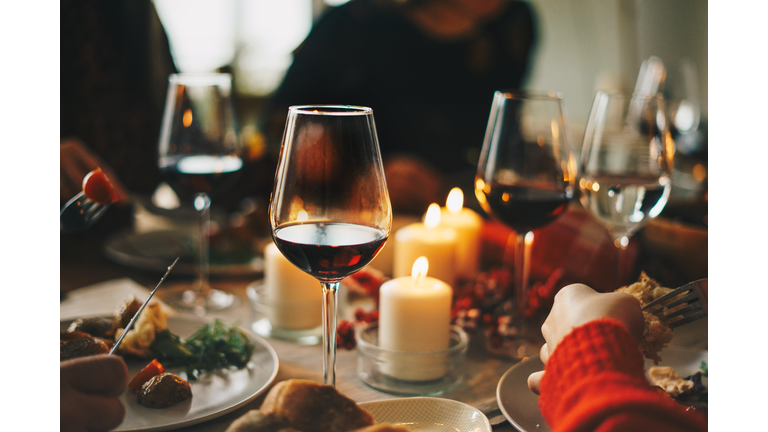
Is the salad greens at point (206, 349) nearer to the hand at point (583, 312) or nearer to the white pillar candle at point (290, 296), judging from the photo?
the white pillar candle at point (290, 296)

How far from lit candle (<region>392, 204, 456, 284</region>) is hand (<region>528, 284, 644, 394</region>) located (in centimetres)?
41

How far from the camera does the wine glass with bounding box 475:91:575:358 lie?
815mm

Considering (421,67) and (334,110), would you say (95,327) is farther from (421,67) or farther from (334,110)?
(421,67)

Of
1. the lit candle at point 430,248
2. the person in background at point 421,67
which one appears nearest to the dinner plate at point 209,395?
the lit candle at point 430,248

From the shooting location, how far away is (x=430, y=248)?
37.8 inches

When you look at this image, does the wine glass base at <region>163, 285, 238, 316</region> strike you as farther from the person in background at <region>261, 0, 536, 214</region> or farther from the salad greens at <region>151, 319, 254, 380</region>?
the person in background at <region>261, 0, 536, 214</region>

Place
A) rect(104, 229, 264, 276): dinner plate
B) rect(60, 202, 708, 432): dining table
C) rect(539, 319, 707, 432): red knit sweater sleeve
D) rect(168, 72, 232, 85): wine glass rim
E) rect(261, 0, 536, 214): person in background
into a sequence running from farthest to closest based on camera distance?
1. rect(261, 0, 536, 214): person in background
2. rect(104, 229, 264, 276): dinner plate
3. rect(168, 72, 232, 85): wine glass rim
4. rect(60, 202, 708, 432): dining table
5. rect(539, 319, 707, 432): red knit sweater sleeve

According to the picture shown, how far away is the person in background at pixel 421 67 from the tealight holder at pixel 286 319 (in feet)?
4.01

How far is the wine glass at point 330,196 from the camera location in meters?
0.54

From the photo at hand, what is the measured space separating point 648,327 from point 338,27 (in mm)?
1798

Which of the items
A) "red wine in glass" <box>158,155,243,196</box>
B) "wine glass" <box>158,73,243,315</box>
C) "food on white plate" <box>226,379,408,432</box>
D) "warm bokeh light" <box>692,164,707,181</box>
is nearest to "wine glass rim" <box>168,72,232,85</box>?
"wine glass" <box>158,73,243,315</box>

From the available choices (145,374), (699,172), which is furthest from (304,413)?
(699,172)
